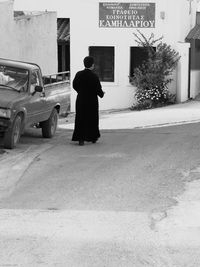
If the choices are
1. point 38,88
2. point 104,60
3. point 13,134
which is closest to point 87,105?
point 38,88

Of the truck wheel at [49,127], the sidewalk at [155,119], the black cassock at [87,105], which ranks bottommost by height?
the sidewalk at [155,119]

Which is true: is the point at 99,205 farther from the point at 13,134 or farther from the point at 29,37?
the point at 29,37

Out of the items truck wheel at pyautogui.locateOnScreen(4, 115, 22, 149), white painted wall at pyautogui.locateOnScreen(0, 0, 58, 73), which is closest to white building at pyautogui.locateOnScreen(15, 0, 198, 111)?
white painted wall at pyautogui.locateOnScreen(0, 0, 58, 73)

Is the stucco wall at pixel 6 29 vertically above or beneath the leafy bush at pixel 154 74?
above

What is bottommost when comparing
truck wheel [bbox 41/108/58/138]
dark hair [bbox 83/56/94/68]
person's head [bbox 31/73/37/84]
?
truck wheel [bbox 41/108/58/138]

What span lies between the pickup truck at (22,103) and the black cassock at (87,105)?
92 cm

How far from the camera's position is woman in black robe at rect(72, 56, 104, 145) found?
11.6 meters

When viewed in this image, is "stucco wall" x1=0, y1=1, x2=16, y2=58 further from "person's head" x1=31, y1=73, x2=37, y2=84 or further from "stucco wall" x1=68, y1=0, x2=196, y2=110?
"person's head" x1=31, y1=73, x2=37, y2=84

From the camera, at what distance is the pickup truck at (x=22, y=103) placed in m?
10.7

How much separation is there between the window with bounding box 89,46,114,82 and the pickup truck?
31.4 ft

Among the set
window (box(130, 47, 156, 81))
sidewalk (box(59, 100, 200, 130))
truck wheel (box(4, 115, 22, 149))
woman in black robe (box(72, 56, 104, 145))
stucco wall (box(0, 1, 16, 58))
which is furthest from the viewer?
window (box(130, 47, 156, 81))

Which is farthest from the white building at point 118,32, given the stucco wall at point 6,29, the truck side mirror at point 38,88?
the truck side mirror at point 38,88

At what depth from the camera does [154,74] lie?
22.0m

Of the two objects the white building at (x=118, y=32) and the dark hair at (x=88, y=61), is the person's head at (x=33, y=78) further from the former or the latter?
the white building at (x=118, y=32)
